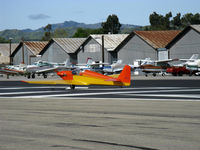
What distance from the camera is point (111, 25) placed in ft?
640

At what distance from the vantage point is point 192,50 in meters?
63.3

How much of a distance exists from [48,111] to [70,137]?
18.8 feet

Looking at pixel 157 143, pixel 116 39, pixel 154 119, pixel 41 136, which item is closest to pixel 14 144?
pixel 41 136

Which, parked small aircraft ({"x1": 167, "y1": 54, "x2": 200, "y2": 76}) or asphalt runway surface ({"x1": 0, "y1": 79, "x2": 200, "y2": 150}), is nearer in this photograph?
asphalt runway surface ({"x1": 0, "y1": 79, "x2": 200, "y2": 150})

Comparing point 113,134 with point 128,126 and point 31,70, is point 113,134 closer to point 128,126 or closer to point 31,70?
point 128,126

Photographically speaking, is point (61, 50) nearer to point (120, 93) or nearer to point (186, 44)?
point (186, 44)

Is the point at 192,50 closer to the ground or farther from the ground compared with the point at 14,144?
farther from the ground

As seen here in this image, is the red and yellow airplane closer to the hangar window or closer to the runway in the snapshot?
the runway

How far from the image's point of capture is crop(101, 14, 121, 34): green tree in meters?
194

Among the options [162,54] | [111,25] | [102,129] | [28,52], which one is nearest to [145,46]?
[162,54]

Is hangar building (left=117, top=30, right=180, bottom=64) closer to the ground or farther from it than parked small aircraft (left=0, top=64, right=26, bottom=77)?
farther from it

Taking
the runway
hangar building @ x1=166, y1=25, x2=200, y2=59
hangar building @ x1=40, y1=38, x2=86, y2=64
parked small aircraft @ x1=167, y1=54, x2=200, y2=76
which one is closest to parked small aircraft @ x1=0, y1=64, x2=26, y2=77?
parked small aircraft @ x1=167, y1=54, x2=200, y2=76

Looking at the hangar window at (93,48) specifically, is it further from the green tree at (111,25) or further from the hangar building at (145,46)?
the green tree at (111,25)

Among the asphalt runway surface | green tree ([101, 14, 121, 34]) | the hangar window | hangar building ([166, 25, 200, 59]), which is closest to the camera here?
the asphalt runway surface
